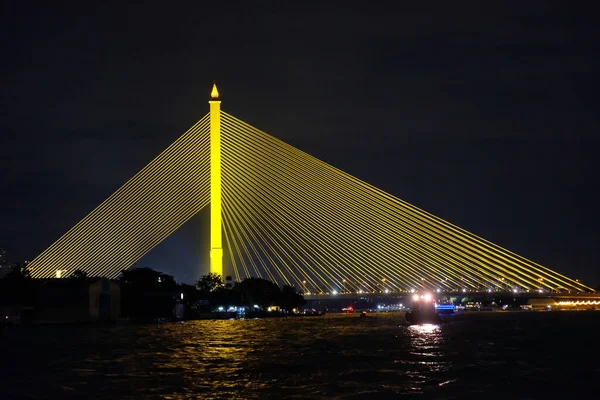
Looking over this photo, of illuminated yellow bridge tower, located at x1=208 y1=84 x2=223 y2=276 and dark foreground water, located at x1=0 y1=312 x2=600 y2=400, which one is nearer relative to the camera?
dark foreground water, located at x1=0 y1=312 x2=600 y2=400

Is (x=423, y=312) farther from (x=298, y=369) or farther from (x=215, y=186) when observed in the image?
(x=298, y=369)

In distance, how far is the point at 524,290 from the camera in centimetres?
8519

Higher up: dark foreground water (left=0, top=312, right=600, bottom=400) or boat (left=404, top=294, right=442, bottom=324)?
boat (left=404, top=294, right=442, bottom=324)

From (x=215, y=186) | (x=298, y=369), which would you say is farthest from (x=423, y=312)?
(x=298, y=369)

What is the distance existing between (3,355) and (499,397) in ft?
72.8

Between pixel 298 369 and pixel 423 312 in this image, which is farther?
pixel 423 312

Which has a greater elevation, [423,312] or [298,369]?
[423,312]

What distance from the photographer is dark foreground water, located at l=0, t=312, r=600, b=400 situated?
2492 cm

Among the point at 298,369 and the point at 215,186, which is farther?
the point at 215,186

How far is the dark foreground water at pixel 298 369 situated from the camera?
24922 mm

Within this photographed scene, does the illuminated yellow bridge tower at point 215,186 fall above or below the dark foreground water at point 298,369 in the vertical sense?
above

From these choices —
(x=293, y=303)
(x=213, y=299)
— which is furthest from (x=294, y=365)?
(x=293, y=303)

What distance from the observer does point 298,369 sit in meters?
30.8

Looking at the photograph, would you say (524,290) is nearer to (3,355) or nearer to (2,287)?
(2,287)
